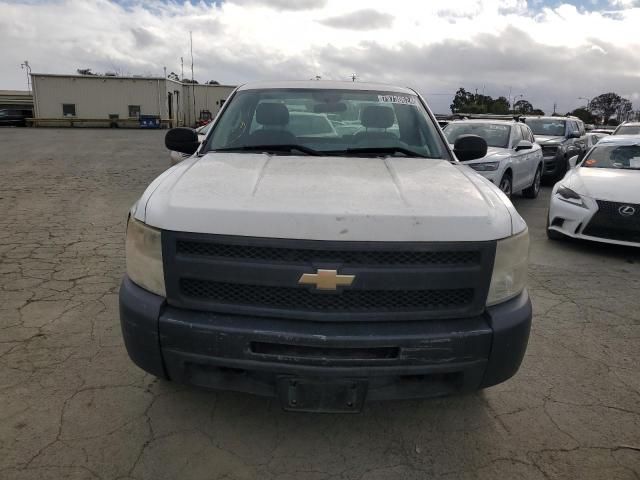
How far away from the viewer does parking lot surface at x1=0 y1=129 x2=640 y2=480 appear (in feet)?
7.89

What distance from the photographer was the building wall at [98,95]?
36.2 metres

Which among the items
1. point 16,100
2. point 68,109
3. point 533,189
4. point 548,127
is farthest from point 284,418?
point 16,100

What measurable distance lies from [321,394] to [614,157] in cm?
668

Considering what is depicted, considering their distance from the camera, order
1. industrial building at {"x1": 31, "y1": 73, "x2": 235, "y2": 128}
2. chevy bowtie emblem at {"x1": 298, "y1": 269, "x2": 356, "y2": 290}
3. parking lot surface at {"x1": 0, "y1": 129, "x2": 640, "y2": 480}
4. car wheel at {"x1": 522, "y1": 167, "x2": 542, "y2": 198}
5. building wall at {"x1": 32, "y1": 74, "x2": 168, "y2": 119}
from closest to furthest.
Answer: chevy bowtie emblem at {"x1": 298, "y1": 269, "x2": 356, "y2": 290}, parking lot surface at {"x1": 0, "y1": 129, "x2": 640, "y2": 480}, car wheel at {"x1": 522, "y1": 167, "x2": 542, "y2": 198}, industrial building at {"x1": 31, "y1": 73, "x2": 235, "y2": 128}, building wall at {"x1": 32, "y1": 74, "x2": 168, "y2": 119}

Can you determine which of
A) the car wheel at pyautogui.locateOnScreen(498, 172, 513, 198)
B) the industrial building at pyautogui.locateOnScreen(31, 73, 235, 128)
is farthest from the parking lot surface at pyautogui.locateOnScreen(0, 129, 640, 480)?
the industrial building at pyautogui.locateOnScreen(31, 73, 235, 128)

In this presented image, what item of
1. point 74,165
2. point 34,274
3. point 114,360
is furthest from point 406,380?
point 74,165

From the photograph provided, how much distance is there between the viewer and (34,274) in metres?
4.79

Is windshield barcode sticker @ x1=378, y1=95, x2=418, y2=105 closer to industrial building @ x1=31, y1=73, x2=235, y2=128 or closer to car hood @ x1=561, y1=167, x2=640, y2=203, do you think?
car hood @ x1=561, y1=167, x2=640, y2=203

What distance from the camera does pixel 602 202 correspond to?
5992 mm

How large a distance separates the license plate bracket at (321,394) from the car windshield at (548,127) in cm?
1316

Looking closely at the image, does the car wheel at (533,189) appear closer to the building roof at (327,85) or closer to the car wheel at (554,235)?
the car wheel at (554,235)

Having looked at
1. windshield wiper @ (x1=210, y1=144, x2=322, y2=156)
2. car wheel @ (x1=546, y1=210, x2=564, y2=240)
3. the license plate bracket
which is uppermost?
windshield wiper @ (x1=210, y1=144, x2=322, y2=156)

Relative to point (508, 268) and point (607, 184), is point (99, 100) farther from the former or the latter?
point (508, 268)

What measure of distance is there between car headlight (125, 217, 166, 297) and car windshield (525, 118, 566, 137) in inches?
527
